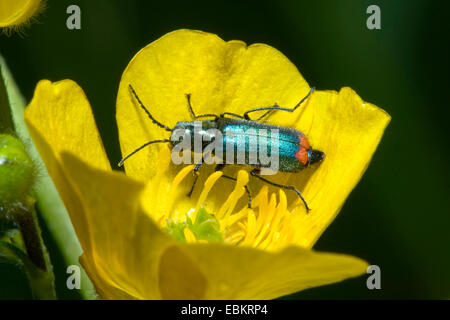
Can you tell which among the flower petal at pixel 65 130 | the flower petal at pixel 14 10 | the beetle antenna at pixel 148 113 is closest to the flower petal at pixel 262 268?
the flower petal at pixel 65 130

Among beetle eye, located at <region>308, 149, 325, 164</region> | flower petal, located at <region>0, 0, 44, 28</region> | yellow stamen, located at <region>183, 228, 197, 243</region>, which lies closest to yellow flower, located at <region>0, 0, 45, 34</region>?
flower petal, located at <region>0, 0, 44, 28</region>

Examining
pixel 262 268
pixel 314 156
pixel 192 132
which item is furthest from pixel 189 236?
pixel 262 268

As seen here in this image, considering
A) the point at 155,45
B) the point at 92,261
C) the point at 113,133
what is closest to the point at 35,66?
the point at 113,133

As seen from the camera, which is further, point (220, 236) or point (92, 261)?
point (220, 236)

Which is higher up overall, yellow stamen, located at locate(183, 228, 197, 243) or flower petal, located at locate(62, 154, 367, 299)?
flower petal, located at locate(62, 154, 367, 299)

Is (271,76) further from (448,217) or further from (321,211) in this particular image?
(448,217)

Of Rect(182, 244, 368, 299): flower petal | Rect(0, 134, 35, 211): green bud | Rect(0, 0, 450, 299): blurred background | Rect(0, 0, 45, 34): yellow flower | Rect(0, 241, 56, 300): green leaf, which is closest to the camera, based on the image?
Rect(182, 244, 368, 299): flower petal

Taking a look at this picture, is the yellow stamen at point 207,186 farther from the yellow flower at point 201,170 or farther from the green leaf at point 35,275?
the green leaf at point 35,275

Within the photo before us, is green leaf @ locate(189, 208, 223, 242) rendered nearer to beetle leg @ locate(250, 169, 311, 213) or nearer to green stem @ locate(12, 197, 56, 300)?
beetle leg @ locate(250, 169, 311, 213)

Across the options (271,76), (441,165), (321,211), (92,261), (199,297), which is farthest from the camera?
(441,165)
